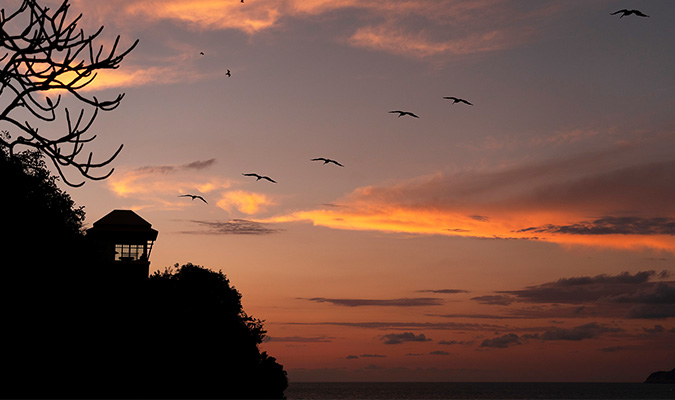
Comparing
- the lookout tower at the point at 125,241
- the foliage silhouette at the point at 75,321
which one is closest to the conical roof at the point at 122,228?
the lookout tower at the point at 125,241

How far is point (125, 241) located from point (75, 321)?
14.6 m

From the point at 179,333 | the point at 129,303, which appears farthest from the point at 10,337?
the point at 179,333

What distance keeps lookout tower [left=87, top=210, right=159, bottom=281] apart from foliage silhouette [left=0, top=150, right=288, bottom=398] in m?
1.94

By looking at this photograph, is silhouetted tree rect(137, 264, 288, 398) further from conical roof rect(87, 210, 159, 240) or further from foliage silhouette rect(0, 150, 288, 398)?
conical roof rect(87, 210, 159, 240)

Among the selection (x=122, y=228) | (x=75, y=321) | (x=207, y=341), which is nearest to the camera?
(x=75, y=321)

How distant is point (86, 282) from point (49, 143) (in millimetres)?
44358

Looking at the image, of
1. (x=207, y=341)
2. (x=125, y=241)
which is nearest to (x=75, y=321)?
(x=125, y=241)

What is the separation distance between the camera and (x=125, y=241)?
62531mm

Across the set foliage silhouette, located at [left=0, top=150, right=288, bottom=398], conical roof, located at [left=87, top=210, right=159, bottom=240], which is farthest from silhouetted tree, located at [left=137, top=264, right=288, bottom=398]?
conical roof, located at [left=87, top=210, right=159, bottom=240]

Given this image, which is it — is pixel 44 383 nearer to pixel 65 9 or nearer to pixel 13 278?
pixel 13 278

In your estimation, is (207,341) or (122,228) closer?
(122,228)

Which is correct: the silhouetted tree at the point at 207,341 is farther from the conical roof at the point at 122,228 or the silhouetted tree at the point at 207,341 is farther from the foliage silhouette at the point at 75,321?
the conical roof at the point at 122,228

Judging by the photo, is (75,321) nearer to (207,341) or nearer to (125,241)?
(125,241)

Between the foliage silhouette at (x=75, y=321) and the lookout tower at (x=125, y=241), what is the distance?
1.94m
